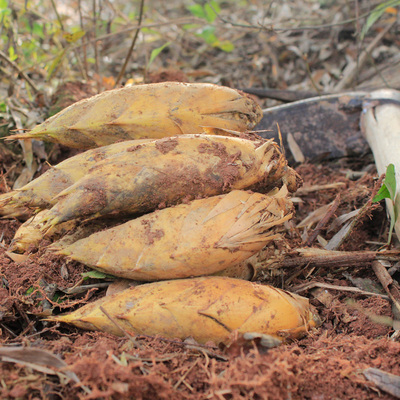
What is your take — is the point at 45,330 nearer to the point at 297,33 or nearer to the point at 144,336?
the point at 144,336

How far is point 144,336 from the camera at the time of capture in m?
1.25

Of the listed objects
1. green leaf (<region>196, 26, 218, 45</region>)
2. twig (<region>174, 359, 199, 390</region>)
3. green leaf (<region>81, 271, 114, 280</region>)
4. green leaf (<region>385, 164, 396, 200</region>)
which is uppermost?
green leaf (<region>196, 26, 218, 45</region>)

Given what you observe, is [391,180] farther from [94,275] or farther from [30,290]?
[30,290]

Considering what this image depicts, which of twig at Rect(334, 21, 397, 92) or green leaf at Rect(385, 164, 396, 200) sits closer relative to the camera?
green leaf at Rect(385, 164, 396, 200)

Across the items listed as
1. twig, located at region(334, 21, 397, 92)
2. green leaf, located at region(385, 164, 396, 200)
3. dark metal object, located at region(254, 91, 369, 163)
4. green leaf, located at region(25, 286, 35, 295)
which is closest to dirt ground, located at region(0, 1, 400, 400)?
green leaf, located at region(25, 286, 35, 295)

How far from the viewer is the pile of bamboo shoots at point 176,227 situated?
128 cm

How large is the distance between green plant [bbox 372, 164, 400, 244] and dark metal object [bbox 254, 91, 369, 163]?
963 mm

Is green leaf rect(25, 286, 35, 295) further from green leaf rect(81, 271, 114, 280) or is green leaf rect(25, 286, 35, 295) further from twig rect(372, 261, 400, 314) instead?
twig rect(372, 261, 400, 314)

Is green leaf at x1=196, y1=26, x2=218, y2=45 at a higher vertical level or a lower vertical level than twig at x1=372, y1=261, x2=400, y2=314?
higher

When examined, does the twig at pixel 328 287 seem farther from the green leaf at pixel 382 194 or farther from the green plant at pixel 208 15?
the green plant at pixel 208 15

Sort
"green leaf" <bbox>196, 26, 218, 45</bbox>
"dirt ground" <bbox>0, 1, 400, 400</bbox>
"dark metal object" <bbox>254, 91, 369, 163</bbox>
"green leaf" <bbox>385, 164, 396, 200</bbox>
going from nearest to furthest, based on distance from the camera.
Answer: "dirt ground" <bbox>0, 1, 400, 400</bbox> < "green leaf" <bbox>385, 164, 396, 200</bbox> < "dark metal object" <bbox>254, 91, 369, 163</bbox> < "green leaf" <bbox>196, 26, 218, 45</bbox>

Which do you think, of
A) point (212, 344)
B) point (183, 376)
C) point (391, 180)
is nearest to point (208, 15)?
point (391, 180)

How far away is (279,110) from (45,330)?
6.44 ft

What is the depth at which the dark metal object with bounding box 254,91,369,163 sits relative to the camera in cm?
262
